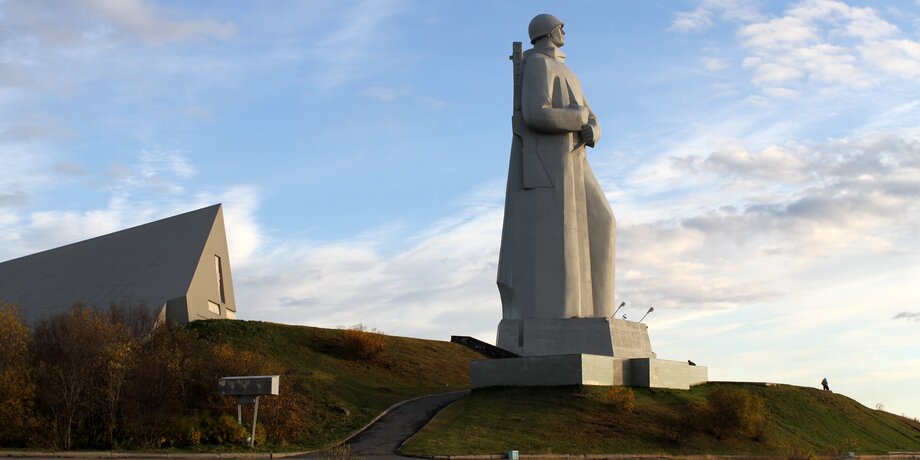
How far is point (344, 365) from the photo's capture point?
32.2 metres

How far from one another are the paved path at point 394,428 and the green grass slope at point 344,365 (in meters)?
0.61

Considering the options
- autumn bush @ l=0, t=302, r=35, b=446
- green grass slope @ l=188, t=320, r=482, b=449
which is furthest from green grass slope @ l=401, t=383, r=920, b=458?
autumn bush @ l=0, t=302, r=35, b=446

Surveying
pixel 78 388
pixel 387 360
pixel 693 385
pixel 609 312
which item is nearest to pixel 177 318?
pixel 387 360

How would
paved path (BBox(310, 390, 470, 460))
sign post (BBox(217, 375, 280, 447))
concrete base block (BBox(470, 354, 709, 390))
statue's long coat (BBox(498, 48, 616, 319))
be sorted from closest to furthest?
paved path (BBox(310, 390, 470, 460))
sign post (BBox(217, 375, 280, 447))
concrete base block (BBox(470, 354, 709, 390))
statue's long coat (BBox(498, 48, 616, 319))

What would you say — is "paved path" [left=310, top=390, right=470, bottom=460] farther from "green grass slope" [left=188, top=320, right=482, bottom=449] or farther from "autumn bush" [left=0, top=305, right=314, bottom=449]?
"autumn bush" [left=0, top=305, right=314, bottom=449]

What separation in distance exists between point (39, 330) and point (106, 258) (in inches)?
420

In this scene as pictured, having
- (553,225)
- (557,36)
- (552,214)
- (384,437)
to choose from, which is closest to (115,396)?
(384,437)

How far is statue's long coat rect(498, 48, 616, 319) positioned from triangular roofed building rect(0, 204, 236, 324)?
36.1 ft

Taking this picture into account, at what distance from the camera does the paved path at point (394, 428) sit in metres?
19.8

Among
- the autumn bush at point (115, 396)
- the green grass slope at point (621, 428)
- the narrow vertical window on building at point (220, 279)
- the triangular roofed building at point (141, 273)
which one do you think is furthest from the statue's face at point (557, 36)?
the narrow vertical window on building at point (220, 279)

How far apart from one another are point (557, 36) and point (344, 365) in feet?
40.4

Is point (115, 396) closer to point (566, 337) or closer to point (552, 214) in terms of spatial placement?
point (566, 337)

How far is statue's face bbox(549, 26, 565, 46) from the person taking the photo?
2736 centimetres

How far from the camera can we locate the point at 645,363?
25266mm
